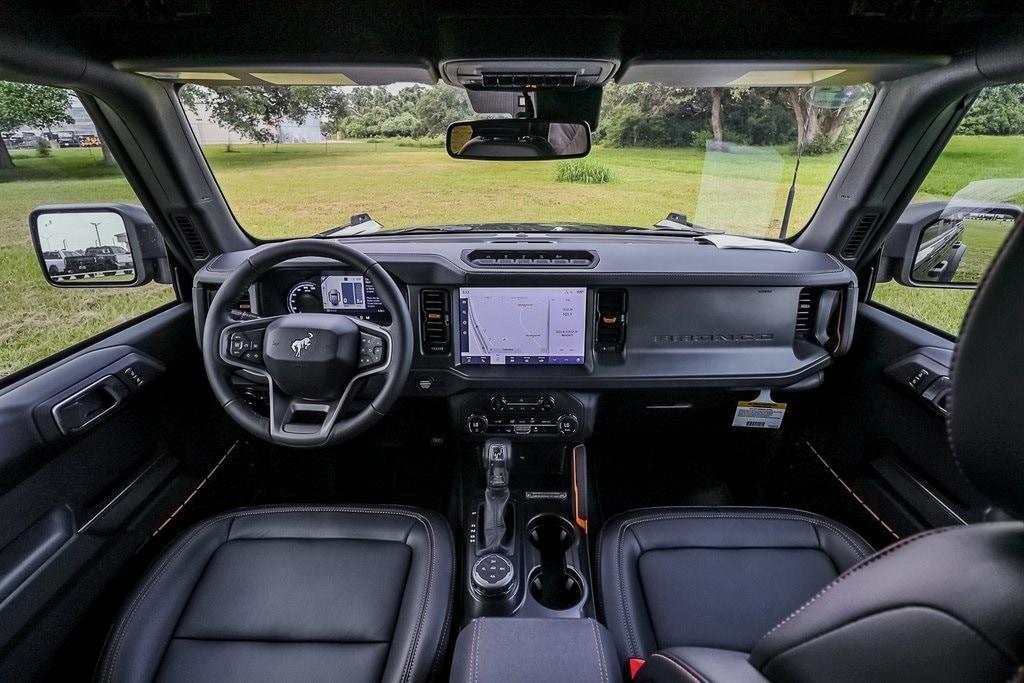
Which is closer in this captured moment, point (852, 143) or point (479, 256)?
point (479, 256)

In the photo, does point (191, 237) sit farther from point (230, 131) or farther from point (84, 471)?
point (84, 471)

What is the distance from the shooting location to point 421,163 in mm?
2518

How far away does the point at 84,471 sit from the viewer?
6.26 ft

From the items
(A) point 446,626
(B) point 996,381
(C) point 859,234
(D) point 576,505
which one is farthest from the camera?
(C) point 859,234

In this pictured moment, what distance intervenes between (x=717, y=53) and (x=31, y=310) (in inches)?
94.8

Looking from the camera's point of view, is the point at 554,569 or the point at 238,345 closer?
the point at 238,345

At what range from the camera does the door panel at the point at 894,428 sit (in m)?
2.00

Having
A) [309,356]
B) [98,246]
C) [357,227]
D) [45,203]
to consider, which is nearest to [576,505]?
[309,356]

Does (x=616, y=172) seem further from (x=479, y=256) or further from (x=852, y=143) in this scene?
(x=852, y=143)

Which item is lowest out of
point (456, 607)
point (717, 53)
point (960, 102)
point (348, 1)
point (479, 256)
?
point (456, 607)

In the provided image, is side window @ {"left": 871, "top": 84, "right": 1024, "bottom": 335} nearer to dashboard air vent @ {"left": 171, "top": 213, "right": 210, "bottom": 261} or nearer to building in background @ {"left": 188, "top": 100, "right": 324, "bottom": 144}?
building in background @ {"left": 188, "top": 100, "right": 324, "bottom": 144}

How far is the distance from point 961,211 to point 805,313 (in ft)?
2.15

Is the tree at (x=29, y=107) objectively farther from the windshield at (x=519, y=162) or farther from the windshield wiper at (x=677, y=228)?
the windshield wiper at (x=677, y=228)

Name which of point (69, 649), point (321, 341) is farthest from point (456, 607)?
point (69, 649)
